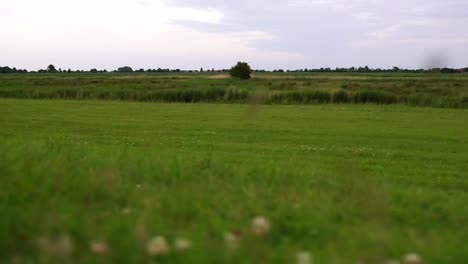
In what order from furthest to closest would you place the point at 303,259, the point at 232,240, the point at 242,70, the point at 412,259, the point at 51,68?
the point at 51,68 < the point at 242,70 < the point at 232,240 < the point at 412,259 < the point at 303,259

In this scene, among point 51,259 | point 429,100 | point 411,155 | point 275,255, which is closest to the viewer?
point 51,259

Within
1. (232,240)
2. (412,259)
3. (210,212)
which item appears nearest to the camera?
(412,259)

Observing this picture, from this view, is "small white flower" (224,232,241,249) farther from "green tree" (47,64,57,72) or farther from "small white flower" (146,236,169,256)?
"green tree" (47,64,57,72)

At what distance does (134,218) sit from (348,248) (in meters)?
1.75

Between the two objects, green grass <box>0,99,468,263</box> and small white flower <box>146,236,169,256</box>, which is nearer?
small white flower <box>146,236,169,256</box>

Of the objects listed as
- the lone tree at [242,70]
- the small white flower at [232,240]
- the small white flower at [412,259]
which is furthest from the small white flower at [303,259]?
the lone tree at [242,70]

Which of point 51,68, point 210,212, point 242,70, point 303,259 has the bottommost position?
point 210,212

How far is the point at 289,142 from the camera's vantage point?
1777cm

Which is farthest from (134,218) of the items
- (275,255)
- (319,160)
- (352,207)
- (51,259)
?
(319,160)

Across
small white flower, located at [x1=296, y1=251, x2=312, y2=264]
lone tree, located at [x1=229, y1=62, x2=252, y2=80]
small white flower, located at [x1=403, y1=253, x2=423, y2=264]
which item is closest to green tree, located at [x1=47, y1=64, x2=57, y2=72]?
lone tree, located at [x1=229, y1=62, x2=252, y2=80]

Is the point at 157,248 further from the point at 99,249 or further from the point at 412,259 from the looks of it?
the point at 412,259

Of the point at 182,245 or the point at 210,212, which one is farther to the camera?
the point at 210,212

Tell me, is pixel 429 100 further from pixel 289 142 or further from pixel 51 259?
pixel 51 259

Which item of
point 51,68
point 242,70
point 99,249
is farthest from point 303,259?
point 51,68
